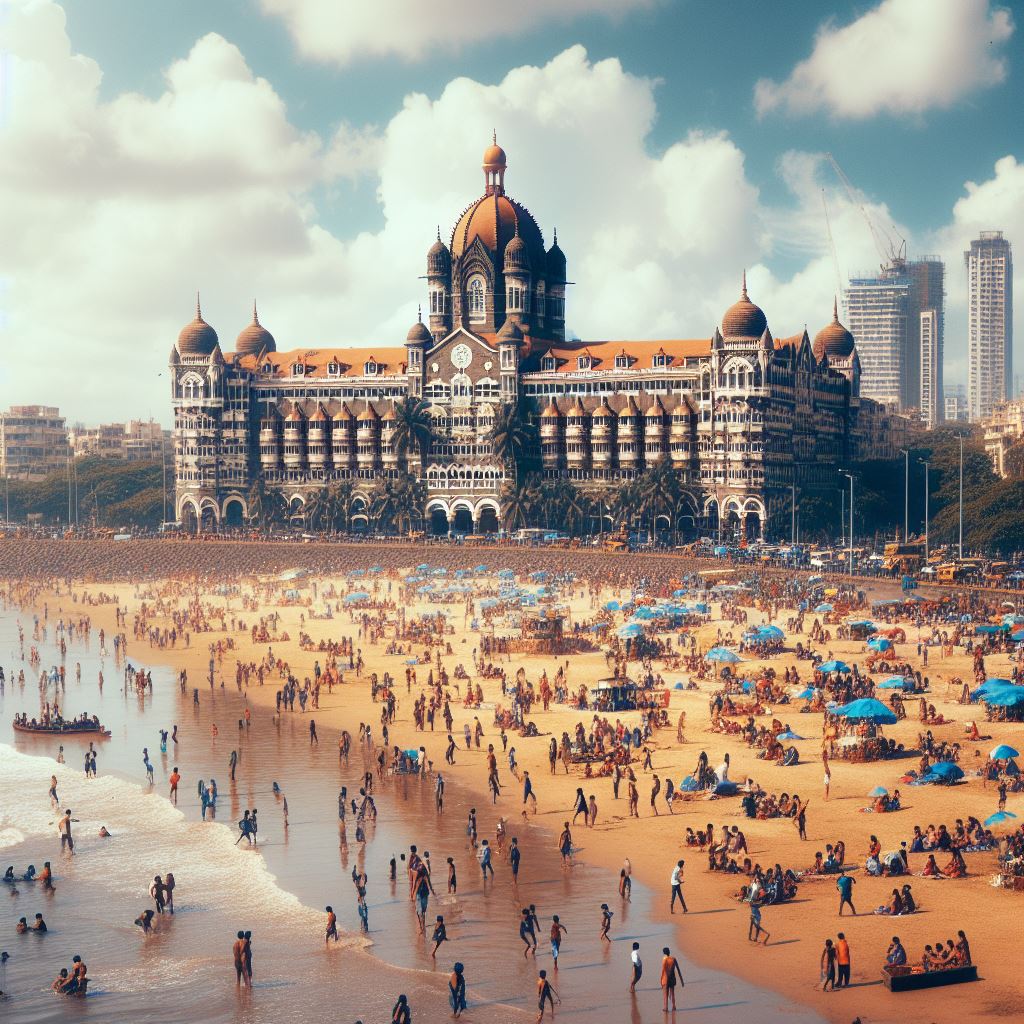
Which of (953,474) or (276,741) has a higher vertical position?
(953,474)

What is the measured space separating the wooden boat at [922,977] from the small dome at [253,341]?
134990 mm

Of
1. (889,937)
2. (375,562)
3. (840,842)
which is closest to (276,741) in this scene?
(840,842)

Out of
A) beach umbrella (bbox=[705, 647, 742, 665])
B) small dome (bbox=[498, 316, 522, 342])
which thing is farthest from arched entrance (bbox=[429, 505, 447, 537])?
beach umbrella (bbox=[705, 647, 742, 665])

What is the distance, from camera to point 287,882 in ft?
127

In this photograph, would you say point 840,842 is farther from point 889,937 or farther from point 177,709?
point 177,709

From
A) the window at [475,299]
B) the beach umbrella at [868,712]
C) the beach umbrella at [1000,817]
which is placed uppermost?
the window at [475,299]

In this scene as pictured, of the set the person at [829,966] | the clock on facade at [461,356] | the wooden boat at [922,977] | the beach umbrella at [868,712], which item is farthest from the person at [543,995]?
the clock on facade at [461,356]

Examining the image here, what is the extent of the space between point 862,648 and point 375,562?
56108 mm

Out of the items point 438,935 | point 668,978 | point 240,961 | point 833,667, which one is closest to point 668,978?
point 668,978

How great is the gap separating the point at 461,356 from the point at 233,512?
96.0 ft

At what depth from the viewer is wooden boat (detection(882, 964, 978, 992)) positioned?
98.7 feet

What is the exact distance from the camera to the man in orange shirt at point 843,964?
3047cm

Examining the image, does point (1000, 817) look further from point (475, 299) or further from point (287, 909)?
point (475, 299)

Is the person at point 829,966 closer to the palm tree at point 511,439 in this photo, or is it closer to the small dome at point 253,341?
the palm tree at point 511,439
